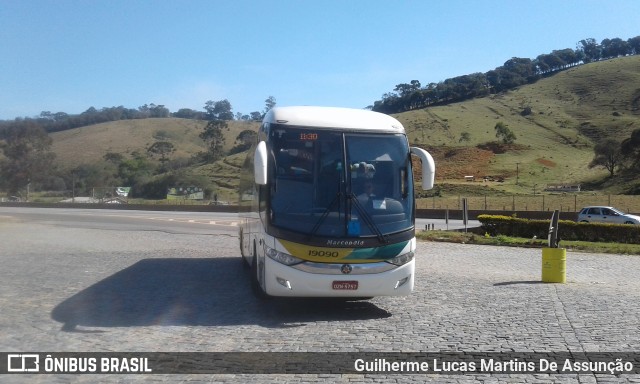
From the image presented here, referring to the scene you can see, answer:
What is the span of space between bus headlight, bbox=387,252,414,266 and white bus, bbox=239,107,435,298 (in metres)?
0.02

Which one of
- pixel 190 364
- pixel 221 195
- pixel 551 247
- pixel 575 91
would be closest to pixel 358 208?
pixel 190 364

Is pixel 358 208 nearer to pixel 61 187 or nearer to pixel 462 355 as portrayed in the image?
pixel 462 355

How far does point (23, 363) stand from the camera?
25.1 ft

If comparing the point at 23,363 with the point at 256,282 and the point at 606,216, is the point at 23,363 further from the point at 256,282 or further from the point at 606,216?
the point at 606,216

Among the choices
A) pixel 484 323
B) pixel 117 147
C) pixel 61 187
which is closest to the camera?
pixel 484 323

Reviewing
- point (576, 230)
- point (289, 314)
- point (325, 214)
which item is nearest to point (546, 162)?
point (576, 230)

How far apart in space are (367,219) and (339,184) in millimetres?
678

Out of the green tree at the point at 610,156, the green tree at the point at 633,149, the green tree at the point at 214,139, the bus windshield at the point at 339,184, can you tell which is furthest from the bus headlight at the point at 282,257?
the green tree at the point at 214,139

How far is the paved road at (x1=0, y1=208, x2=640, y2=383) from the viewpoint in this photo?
841cm

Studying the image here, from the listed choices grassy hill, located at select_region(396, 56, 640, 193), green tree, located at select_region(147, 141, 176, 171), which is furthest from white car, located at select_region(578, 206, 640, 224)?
green tree, located at select_region(147, 141, 176, 171)

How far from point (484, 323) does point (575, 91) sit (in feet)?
419

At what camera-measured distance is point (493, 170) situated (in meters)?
80.2

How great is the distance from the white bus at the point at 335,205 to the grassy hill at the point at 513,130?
56.4m

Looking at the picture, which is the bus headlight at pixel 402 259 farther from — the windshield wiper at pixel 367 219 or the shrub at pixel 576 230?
the shrub at pixel 576 230
